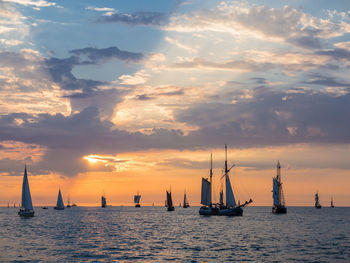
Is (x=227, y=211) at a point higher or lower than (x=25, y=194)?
lower

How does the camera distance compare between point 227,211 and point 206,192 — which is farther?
point 206,192

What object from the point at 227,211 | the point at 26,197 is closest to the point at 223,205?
the point at 227,211

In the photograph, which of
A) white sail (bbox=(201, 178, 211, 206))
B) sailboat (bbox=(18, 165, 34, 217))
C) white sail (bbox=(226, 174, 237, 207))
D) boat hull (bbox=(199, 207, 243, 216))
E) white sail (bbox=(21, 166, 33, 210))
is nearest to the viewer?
white sail (bbox=(21, 166, 33, 210))

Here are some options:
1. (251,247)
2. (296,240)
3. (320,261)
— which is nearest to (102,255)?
(251,247)

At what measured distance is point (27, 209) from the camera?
175 metres

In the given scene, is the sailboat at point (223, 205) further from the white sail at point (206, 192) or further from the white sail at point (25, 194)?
the white sail at point (25, 194)

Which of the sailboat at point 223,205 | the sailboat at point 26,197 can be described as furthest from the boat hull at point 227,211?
the sailboat at point 26,197

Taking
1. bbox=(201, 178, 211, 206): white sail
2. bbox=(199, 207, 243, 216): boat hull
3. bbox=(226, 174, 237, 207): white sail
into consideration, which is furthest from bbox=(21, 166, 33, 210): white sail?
bbox=(226, 174, 237, 207): white sail

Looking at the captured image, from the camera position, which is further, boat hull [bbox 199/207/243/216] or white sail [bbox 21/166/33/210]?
boat hull [bbox 199/207/243/216]

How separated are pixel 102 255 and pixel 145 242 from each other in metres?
20.5

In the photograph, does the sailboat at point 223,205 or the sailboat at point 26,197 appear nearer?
the sailboat at point 26,197

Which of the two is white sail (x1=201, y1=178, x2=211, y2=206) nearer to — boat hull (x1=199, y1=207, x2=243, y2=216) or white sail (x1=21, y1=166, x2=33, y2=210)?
boat hull (x1=199, y1=207, x2=243, y2=216)

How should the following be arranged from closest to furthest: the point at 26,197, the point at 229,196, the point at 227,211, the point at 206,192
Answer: the point at 26,197 → the point at 229,196 → the point at 227,211 → the point at 206,192

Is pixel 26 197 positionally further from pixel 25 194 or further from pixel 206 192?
pixel 206 192
